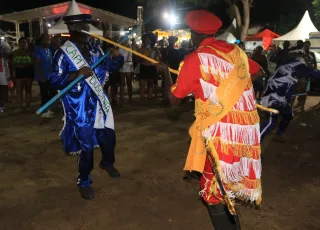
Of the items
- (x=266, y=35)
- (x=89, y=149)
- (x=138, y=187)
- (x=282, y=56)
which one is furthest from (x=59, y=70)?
(x=266, y=35)

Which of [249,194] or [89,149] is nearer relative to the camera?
[249,194]

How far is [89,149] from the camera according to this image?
399cm

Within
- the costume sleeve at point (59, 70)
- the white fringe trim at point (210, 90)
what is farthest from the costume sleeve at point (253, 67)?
the costume sleeve at point (59, 70)

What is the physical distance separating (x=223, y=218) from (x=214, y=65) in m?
1.17

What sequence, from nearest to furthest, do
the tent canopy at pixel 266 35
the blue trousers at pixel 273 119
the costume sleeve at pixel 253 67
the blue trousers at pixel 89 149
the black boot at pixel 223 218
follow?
the black boot at pixel 223 218 → the costume sleeve at pixel 253 67 → the blue trousers at pixel 89 149 → the blue trousers at pixel 273 119 → the tent canopy at pixel 266 35

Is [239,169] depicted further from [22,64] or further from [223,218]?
[22,64]

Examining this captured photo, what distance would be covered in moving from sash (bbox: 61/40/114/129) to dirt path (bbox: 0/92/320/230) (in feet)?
2.99

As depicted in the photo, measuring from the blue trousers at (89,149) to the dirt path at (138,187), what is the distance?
267 millimetres

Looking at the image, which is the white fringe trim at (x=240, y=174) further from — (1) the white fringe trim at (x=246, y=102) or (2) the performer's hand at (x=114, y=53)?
(2) the performer's hand at (x=114, y=53)

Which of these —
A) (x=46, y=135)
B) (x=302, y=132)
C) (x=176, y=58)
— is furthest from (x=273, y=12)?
(x=46, y=135)

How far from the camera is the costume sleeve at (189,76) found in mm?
2605

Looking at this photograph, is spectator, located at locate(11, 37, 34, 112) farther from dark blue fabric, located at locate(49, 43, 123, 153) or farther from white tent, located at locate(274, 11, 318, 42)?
white tent, located at locate(274, 11, 318, 42)

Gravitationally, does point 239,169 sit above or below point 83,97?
below

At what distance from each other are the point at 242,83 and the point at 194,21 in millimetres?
587
